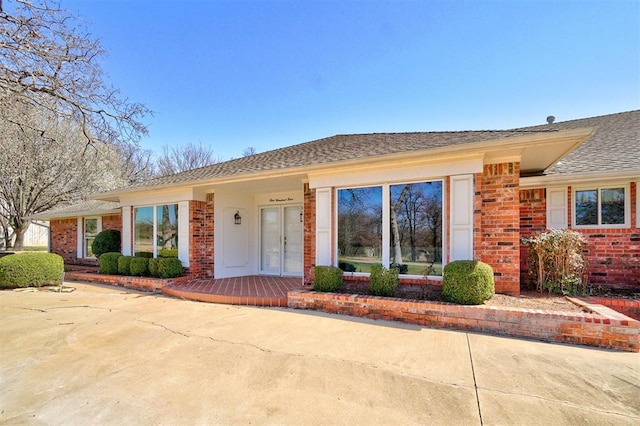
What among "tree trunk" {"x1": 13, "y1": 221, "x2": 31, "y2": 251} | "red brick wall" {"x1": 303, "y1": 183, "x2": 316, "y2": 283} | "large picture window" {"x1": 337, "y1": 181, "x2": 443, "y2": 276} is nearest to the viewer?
"large picture window" {"x1": 337, "y1": 181, "x2": 443, "y2": 276}

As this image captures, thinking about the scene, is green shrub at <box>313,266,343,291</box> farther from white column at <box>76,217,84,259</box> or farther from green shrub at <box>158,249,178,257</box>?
white column at <box>76,217,84,259</box>

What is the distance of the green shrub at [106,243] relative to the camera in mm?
12688

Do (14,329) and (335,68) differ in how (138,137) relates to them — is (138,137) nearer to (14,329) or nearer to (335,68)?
(14,329)

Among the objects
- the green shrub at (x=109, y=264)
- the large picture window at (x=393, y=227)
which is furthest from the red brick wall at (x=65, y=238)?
the large picture window at (x=393, y=227)

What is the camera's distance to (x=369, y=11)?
815 cm

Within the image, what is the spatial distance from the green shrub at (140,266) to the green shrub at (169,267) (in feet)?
2.43

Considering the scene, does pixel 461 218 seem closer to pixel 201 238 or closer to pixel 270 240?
pixel 270 240

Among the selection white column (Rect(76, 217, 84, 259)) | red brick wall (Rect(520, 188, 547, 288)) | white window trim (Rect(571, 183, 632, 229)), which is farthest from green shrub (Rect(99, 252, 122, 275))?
white window trim (Rect(571, 183, 632, 229))

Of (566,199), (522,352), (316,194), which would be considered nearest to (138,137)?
(316,194)

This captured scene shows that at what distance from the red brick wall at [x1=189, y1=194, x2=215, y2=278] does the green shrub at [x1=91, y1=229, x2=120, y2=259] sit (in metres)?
5.42

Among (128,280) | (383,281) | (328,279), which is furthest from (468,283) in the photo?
(128,280)

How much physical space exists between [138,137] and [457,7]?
760 centimetres

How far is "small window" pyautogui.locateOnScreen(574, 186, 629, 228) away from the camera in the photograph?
6.72 metres

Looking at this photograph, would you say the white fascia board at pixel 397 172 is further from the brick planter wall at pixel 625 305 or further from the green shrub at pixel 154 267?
the green shrub at pixel 154 267
